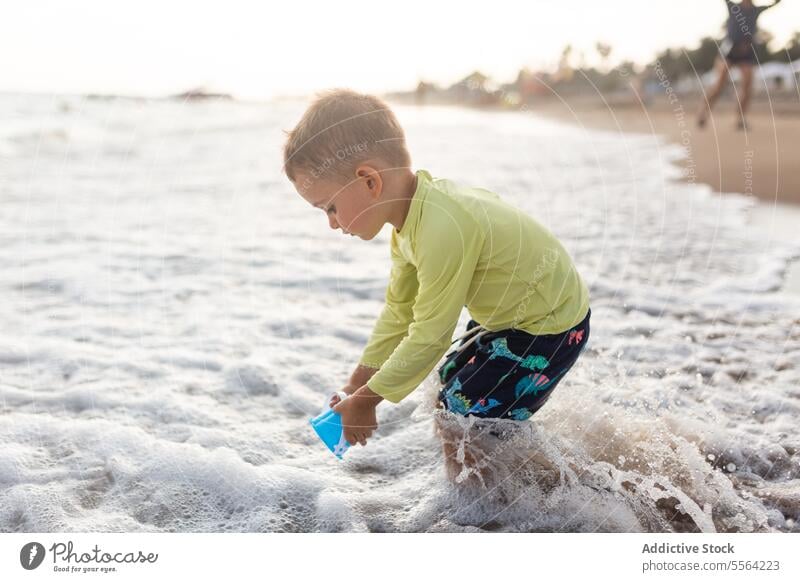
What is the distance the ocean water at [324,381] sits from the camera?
1478 mm

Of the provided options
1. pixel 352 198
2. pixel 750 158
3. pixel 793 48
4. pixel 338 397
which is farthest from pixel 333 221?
pixel 750 158

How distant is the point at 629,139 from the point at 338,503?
540 centimetres

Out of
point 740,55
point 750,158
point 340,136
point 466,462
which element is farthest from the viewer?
point 750,158

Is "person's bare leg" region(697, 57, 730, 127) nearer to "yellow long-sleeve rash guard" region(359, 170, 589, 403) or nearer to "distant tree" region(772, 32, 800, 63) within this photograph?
"distant tree" region(772, 32, 800, 63)

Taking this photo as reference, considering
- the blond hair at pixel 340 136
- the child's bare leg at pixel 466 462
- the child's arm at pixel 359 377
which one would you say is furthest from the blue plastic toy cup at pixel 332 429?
the blond hair at pixel 340 136

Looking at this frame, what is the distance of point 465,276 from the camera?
50.4 inches

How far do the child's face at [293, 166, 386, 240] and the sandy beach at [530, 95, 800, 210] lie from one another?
1.40 m

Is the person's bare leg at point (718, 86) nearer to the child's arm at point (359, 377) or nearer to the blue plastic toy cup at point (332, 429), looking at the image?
the child's arm at point (359, 377)

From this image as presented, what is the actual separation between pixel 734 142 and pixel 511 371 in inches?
175

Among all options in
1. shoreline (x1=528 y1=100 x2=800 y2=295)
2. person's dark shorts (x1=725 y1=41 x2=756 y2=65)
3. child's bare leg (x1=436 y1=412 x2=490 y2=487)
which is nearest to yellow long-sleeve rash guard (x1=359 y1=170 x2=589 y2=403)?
child's bare leg (x1=436 y1=412 x2=490 y2=487)

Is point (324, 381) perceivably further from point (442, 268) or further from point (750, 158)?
point (750, 158)

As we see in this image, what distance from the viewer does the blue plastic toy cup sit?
137cm
